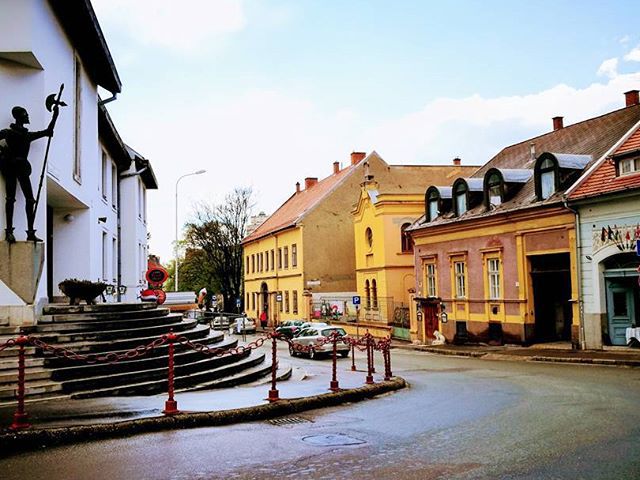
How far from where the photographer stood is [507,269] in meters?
28.9

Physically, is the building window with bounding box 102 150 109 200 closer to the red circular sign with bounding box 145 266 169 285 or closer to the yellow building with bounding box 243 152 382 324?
the red circular sign with bounding box 145 266 169 285

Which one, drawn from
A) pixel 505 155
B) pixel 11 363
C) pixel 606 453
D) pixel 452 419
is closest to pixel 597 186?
pixel 505 155

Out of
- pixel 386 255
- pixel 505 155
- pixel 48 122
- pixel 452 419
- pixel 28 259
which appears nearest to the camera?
pixel 452 419

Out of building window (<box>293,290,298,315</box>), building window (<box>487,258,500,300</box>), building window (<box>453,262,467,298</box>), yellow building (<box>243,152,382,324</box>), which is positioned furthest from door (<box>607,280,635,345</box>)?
building window (<box>293,290,298,315</box>)

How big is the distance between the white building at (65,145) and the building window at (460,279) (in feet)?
50.8

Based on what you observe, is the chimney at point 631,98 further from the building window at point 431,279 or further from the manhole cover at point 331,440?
the manhole cover at point 331,440

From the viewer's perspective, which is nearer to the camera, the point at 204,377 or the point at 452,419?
the point at 452,419

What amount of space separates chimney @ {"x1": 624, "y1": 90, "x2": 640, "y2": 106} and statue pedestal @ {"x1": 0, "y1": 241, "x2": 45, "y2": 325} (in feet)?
88.5

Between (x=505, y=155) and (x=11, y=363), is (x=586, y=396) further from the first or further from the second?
(x=505, y=155)

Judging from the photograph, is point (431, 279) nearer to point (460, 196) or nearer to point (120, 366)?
point (460, 196)

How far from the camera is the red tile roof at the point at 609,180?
75.9 ft

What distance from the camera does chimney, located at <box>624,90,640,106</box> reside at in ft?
101

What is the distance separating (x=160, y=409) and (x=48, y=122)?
726cm

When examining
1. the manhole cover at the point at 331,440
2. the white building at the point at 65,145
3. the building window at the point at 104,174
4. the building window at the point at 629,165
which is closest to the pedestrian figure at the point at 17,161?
the white building at the point at 65,145
